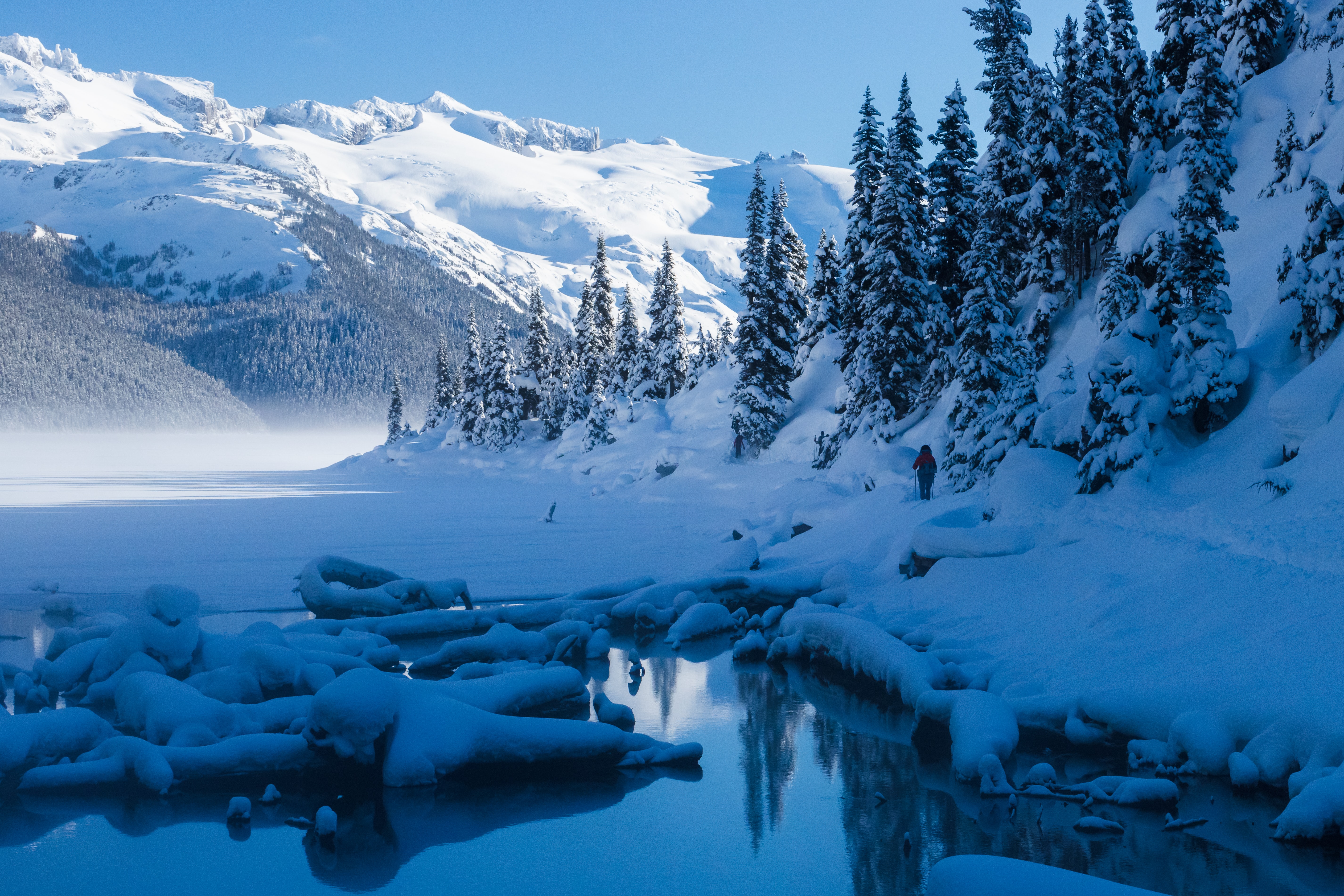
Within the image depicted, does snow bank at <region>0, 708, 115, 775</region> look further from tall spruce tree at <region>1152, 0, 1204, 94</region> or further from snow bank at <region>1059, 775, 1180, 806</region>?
tall spruce tree at <region>1152, 0, 1204, 94</region>

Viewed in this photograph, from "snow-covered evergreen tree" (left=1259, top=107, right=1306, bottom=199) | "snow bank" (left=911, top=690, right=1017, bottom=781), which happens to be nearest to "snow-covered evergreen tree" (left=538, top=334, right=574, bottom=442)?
"snow-covered evergreen tree" (left=1259, top=107, right=1306, bottom=199)

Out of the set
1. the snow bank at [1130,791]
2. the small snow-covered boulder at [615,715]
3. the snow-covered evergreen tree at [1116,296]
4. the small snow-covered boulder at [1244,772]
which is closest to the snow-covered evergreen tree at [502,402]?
the snow-covered evergreen tree at [1116,296]

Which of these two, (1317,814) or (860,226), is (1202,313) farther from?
(860,226)

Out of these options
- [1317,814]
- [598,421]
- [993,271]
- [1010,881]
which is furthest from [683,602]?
[598,421]

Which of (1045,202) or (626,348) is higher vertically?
(1045,202)

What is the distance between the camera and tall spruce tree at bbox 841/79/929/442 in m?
32.3

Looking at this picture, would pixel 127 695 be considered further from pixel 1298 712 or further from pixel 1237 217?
pixel 1237 217

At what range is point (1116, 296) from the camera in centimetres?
2195

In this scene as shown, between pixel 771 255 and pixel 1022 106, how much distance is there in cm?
1386

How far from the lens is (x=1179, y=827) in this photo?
273 inches

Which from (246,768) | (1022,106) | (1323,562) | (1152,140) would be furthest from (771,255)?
(246,768)

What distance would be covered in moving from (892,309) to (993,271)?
645cm

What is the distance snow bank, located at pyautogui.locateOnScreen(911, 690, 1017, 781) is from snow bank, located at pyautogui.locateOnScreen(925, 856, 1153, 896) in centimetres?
330

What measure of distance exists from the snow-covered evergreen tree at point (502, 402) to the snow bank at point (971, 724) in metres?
60.2
